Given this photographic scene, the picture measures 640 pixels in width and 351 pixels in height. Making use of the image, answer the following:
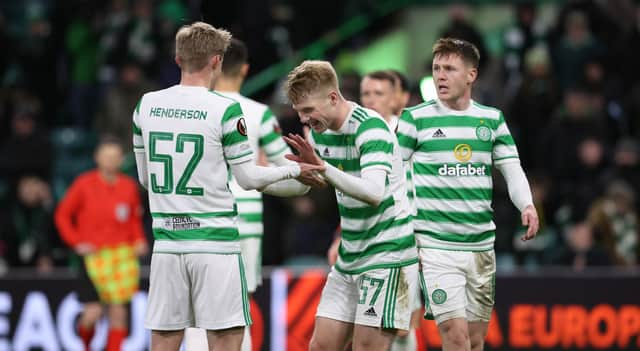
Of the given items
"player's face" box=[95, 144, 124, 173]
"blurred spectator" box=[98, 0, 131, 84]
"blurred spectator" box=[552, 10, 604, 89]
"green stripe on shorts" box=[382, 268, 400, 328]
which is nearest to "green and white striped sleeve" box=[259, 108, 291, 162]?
"green stripe on shorts" box=[382, 268, 400, 328]

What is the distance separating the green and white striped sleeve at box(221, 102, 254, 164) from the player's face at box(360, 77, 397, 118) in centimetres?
218

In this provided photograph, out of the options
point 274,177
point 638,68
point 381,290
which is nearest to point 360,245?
point 381,290

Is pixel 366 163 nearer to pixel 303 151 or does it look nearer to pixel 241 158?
pixel 303 151

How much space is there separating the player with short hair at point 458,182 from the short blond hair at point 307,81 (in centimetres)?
93

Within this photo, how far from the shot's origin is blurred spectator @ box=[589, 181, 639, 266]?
12656 mm

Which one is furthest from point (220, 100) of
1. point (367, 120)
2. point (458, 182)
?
point (458, 182)

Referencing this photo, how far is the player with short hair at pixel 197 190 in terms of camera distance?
6504 mm

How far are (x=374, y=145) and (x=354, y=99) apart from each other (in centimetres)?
561

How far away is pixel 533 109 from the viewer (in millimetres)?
14516

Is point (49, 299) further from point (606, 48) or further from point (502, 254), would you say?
point (606, 48)

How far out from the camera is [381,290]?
22.5 feet

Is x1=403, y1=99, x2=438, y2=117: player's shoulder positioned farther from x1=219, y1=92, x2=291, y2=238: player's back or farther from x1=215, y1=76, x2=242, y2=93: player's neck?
x1=215, y1=76, x2=242, y2=93: player's neck

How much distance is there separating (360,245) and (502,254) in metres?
6.31

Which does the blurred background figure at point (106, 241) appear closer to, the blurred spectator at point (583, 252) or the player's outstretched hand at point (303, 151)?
the blurred spectator at point (583, 252)
